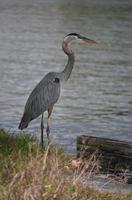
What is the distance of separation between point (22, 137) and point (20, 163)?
2.41 meters

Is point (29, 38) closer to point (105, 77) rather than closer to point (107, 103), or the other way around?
point (105, 77)

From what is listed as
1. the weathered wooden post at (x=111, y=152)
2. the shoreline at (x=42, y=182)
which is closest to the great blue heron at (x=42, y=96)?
the weathered wooden post at (x=111, y=152)

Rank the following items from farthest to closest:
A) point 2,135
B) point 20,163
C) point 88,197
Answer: point 2,135 → point 20,163 → point 88,197

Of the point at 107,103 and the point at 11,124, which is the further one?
the point at 107,103

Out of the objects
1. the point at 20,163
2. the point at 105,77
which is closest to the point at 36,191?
the point at 20,163

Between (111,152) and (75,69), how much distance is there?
55.3 feet

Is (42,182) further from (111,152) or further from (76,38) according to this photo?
(76,38)

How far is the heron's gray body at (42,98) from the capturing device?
1272 cm

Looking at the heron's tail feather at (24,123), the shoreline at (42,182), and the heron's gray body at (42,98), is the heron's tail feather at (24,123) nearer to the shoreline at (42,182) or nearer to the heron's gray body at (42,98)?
the heron's gray body at (42,98)

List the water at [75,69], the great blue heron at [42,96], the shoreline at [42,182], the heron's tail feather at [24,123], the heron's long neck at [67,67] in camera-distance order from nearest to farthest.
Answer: the shoreline at [42,182] → the heron's tail feather at [24,123] → the great blue heron at [42,96] → the heron's long neck at [67,67] → the water at [75,69]

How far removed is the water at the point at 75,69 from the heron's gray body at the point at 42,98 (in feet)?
4.83

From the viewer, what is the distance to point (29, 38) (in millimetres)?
39344

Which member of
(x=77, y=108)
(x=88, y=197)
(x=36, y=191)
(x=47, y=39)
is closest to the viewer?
(x=36, y=191)

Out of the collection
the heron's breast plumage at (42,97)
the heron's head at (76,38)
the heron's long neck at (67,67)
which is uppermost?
the heron's head at (76,38)
